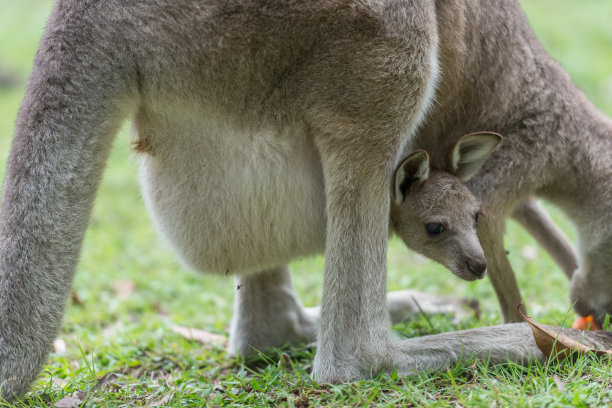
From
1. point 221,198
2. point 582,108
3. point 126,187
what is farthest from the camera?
point 126,187

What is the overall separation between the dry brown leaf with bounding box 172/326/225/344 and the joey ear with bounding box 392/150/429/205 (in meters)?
1.42

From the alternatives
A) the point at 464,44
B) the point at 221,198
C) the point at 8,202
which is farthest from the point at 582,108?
the point at 8,202

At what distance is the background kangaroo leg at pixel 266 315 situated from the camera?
3.82 metres

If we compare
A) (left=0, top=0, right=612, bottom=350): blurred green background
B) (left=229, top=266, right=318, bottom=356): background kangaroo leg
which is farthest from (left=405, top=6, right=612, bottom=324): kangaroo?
(left=229, top=266, right=318, bottom=356): background kangaroo leg

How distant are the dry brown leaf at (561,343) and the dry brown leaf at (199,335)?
5.82 feet

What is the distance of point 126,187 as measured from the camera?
24.7ft

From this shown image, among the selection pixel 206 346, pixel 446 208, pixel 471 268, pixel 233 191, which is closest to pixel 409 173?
pixel 446 208

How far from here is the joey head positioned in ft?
10.7

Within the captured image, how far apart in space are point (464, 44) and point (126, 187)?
4884mm

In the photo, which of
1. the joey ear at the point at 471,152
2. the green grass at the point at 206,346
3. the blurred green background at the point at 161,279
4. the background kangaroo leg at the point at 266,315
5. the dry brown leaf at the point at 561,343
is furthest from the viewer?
the blurred green background at the point at 161,279

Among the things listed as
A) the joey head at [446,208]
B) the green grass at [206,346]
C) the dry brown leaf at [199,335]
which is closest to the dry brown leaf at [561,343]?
the green grass at [206,346]

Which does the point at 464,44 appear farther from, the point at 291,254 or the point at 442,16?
the point at 291,254

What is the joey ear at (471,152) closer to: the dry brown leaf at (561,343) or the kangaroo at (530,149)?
the kangaroo at (530,149)

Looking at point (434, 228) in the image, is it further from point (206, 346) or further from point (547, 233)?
point (206, 346)
